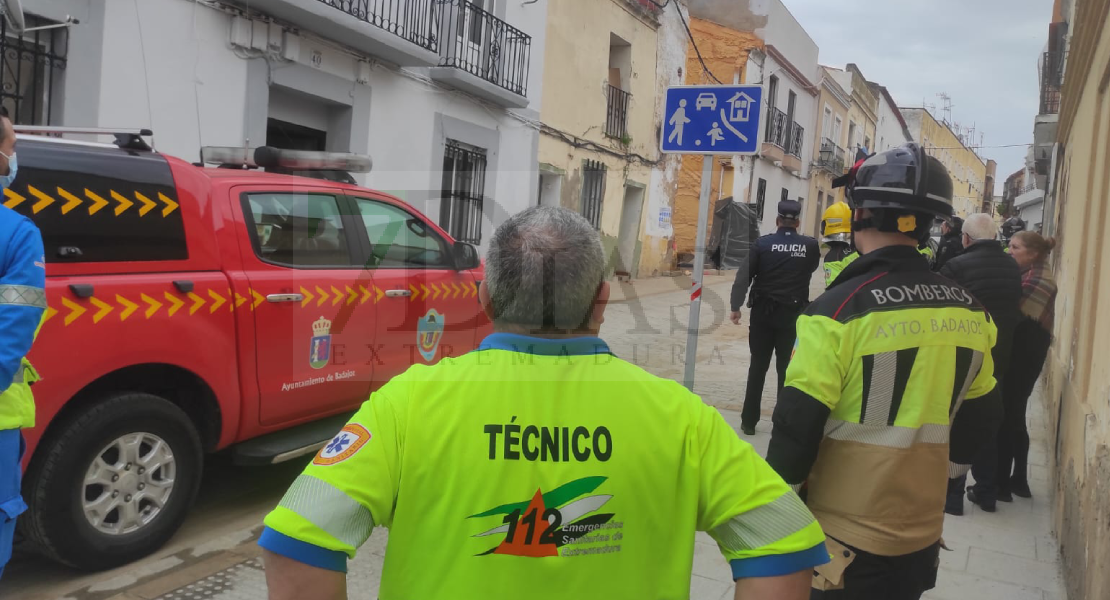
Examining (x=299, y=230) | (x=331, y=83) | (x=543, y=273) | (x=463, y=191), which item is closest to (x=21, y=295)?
(x=543, y=273)

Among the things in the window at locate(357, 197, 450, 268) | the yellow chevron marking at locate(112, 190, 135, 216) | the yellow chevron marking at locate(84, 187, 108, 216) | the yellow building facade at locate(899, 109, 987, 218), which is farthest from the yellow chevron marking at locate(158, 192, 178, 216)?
the yellow building facade at locate(899, 109, 987, 218)

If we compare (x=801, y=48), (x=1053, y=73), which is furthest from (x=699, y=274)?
(x=801, y=48)

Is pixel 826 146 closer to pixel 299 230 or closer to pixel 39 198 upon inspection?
pixel 299 230

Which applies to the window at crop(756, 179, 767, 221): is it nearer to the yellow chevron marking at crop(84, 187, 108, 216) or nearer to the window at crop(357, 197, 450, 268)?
the window at crop(357, 197, 450, 268)

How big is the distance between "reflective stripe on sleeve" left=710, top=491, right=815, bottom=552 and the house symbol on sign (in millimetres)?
4459

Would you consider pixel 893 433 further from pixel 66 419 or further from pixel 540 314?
pixel 66 419

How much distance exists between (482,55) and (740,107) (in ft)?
25.3

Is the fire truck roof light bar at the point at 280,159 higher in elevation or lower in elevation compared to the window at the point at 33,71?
lower

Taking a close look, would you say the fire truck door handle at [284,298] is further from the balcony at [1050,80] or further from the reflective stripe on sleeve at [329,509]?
the balcony at [1050,80]

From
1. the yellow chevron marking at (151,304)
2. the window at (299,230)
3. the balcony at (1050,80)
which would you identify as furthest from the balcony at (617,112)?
the yellow chevron marking at (151,304)

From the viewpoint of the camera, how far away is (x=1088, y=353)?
4.12 m

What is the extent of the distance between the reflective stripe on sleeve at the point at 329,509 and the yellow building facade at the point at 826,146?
27.7 m

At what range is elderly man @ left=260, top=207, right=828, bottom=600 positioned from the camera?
1301 mm

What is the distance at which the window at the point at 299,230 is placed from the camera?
431cm
